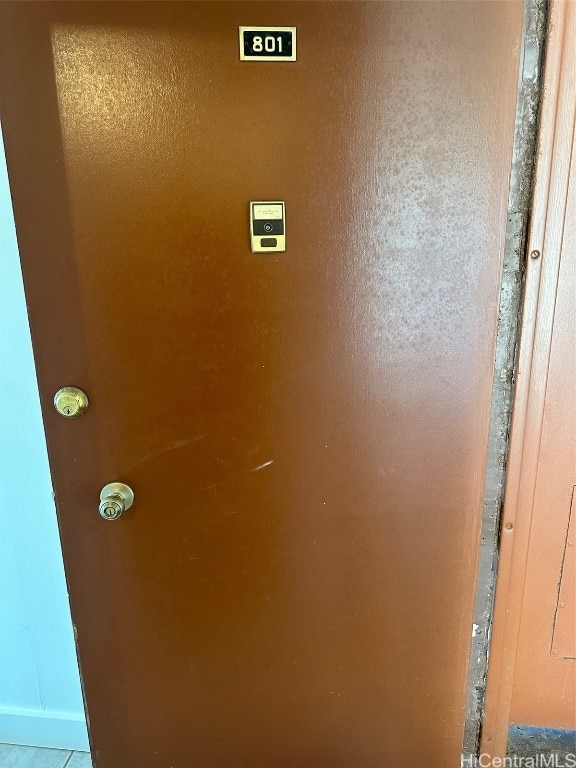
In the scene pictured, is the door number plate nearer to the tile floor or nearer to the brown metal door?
the brown metal door

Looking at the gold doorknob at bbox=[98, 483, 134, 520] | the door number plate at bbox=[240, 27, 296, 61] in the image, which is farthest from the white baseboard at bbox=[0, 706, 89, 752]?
the door number plate at bbox=[240, 27, 296, 61]

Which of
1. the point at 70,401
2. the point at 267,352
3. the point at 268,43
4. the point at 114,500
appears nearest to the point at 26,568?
the point at 114,500

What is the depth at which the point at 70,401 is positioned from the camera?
0.93 metres

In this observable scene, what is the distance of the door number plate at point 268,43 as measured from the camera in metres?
0.80

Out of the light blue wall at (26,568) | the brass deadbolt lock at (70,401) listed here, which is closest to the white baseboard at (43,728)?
the light blue wall at (26,568)

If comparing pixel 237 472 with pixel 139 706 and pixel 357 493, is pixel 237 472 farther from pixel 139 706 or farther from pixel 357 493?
pixel 139 706

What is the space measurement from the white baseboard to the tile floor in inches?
0.5

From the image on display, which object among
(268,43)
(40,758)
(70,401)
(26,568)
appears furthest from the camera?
(40,758)

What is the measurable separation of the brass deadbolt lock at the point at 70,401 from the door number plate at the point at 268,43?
2.20ft

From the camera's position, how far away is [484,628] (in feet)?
3.76

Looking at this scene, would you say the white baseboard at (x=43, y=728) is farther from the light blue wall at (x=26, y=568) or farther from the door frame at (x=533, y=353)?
the door frame at (x=533, y=353)

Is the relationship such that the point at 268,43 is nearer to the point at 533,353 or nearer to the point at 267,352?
the point at 267,352

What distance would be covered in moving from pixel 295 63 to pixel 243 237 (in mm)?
299

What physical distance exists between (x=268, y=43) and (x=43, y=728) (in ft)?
6.05
